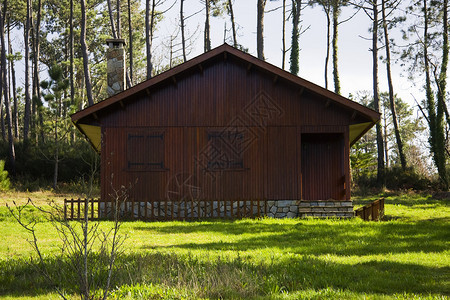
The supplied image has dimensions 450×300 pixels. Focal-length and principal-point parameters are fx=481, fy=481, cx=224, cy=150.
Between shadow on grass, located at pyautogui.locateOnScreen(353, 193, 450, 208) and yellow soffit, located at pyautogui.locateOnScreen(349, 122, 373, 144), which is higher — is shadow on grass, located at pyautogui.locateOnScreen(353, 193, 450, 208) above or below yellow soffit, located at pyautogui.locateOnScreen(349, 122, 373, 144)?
below

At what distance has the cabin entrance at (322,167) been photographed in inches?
743

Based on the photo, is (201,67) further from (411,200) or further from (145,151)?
(411,200)

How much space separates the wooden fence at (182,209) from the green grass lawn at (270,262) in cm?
247

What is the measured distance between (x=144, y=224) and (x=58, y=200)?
877 cm

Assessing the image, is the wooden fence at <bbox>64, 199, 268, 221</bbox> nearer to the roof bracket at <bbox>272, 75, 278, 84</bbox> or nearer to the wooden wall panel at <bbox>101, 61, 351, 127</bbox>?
the wooden wall panel at <bbox>101, 61, 351, 127</bbox>

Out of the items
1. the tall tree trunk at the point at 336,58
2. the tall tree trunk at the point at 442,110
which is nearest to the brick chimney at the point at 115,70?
the tall tree trunk at the point at 442,110

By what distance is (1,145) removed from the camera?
30297 millimetres

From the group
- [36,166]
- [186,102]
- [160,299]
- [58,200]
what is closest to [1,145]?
[36,166]

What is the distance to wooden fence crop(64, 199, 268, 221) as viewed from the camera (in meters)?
15.9

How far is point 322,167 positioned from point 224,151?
15.2 ft

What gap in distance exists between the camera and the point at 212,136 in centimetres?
1650

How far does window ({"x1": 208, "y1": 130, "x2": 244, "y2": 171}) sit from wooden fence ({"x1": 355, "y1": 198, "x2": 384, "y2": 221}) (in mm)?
4285

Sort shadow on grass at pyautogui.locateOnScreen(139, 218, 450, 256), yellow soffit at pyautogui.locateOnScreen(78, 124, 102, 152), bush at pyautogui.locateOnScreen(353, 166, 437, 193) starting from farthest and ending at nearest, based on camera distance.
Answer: bush at pyautogui.locateOnScreen(353, 166, 437, 193) < yellow soffit at pyautogui.locateOnScreen(78, 124, 102, 152) < shadow on grass at pyautogui.locateOnScreen(139, 218, 450, 256)

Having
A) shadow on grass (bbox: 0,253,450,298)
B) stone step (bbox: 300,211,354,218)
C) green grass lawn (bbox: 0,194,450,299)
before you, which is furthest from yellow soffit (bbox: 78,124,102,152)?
shadow on grass (bbox: 0,253,450,298)
